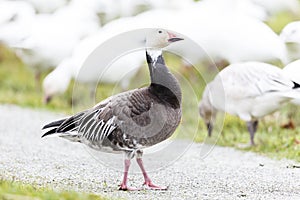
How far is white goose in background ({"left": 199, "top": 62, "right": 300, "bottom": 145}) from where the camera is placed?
8445mm

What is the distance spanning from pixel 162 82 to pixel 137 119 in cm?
40

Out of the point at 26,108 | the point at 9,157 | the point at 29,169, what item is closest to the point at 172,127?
the point at 29,169

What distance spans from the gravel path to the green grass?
0.57 meters

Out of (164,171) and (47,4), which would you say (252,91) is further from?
(47,4)

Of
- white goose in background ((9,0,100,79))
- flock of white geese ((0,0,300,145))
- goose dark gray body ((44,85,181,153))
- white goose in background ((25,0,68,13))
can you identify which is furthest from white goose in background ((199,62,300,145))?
white goose in background ((25,0,68,13))

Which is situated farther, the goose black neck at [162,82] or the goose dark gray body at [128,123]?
the goose black neck at [162,82]

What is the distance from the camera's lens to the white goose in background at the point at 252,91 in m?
8.45

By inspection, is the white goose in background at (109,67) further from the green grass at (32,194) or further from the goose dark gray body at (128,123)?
the green grass at (32,194)

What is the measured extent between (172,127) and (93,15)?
7.48 m

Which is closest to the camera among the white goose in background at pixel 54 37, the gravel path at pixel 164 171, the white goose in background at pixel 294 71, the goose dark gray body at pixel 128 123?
the goose dark gray body at pixel 128 123

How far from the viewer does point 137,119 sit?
6422mm

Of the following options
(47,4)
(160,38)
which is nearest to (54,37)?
(47,4)

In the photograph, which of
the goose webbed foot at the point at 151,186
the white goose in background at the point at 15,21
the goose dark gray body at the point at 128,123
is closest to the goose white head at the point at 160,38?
the goose dark gray body at the point at 128,123

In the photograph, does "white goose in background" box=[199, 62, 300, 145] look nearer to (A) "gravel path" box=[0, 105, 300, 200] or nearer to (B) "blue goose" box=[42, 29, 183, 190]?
(A) "gravel path" box=[0, 105, 300, 200]
